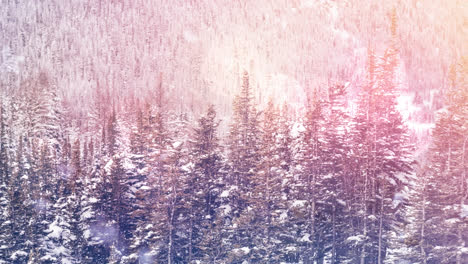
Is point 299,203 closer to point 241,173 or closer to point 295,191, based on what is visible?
point 295,191

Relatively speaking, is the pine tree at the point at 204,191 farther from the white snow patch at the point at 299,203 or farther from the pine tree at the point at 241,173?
the white snow patch at the point at 299,203

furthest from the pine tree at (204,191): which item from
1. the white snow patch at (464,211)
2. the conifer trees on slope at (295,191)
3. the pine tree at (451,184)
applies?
the white snow patch at (464,211)

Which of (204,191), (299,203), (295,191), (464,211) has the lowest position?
(299,203)

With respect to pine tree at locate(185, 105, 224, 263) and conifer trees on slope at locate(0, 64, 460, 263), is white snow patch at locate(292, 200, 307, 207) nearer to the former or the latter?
conifer trees on slope at locate(0, 64, 460, 263)

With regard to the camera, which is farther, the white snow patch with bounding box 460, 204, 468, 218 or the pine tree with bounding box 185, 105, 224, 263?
the pine tree with bounding box 185, 105, 224, 263

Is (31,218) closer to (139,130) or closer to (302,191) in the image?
(139,130)

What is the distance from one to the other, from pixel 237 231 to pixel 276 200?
339 cm

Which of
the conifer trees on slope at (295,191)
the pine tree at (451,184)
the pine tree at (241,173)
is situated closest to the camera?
the pine tree at (451,184)

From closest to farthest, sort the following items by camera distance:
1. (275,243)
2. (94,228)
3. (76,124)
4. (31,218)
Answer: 1. (275,243)
2. (94,228)
3. (31,218)
4. (76,124)

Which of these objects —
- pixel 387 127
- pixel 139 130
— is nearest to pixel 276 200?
pixel 387 127

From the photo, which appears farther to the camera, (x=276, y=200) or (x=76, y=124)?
(x=76, y=124)

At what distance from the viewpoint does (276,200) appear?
27.2 meters

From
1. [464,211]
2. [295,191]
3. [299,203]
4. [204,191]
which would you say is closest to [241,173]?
[204,191]

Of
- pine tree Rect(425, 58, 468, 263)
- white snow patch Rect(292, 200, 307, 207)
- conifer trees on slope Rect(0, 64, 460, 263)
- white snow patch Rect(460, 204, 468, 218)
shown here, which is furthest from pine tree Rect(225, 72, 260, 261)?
white snow patch Rect(460, 204, 468, 218)
